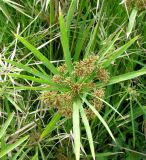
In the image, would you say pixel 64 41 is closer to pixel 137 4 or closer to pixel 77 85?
pixel 77 85

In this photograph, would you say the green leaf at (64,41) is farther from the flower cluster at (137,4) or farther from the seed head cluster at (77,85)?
the flower cluster at (137,4)

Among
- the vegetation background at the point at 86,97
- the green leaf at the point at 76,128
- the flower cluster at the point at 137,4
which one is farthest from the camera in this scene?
the vegetation background at the point at 86,97

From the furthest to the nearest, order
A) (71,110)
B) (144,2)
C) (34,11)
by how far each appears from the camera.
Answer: (34,11), (144,2), (71,110)

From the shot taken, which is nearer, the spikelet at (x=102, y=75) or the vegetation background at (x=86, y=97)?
the spikelet at (x=102, y=75)

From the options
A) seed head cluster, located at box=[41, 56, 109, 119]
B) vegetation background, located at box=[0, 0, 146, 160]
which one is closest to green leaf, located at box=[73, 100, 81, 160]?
seed head cluster, located at box=[41, 56, 109, 119]

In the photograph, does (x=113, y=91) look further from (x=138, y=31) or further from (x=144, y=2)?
(x=144, y=2)

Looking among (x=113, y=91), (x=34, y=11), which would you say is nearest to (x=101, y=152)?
(x=113, y=91)

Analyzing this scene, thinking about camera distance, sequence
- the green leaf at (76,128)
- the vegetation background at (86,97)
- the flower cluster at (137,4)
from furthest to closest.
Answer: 1. the vegetation background at (86,97)
2. the flower cluster at (137,4)
3. the green leaf at (76,128)

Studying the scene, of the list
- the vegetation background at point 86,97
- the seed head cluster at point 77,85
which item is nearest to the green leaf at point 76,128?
the seed head cluster at point 77,85
